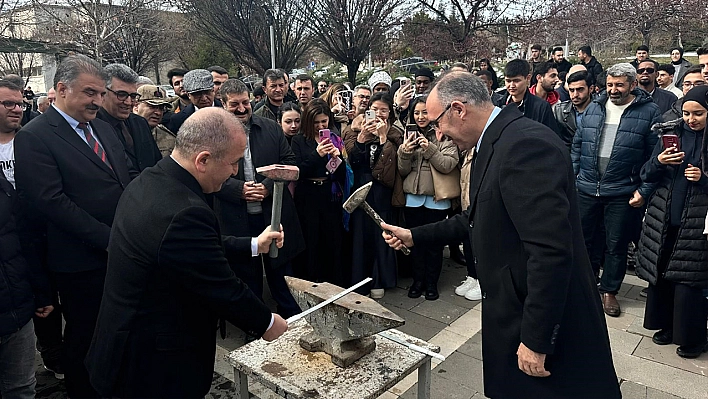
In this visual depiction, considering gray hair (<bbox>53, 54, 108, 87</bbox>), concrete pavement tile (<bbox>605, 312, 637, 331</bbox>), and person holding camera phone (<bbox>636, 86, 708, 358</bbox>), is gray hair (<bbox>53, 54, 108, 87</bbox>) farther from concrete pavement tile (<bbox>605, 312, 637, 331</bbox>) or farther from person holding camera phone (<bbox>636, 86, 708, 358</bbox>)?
concrete pavement tile (<bbox>605, 312, 637, 331</bbox>)

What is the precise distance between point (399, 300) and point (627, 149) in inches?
97.0

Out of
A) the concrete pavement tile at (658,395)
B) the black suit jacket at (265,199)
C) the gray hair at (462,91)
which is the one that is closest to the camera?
the gray hair at (462,91)

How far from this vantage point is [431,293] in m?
4.96

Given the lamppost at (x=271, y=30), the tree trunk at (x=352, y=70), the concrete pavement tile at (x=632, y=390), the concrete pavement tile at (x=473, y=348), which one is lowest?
the concrete pavement tile at (x=632, y=390)

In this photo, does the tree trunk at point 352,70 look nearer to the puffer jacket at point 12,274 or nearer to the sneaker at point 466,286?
the sneaker at point 466,286

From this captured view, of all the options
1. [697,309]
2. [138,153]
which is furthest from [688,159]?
[138,153]

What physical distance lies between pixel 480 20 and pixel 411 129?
47.7ft

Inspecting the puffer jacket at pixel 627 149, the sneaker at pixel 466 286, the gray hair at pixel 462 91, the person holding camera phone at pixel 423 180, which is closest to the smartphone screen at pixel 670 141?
the puffer jacket at pixel 627 149

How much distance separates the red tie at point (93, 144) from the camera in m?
3.14

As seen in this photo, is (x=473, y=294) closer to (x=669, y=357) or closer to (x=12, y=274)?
(x=669, y=357)

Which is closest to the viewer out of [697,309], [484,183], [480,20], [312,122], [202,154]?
[202,154]

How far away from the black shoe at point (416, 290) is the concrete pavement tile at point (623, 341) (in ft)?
5.57

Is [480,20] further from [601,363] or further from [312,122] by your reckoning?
[601,363]

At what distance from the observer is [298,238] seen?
430 centimetres
